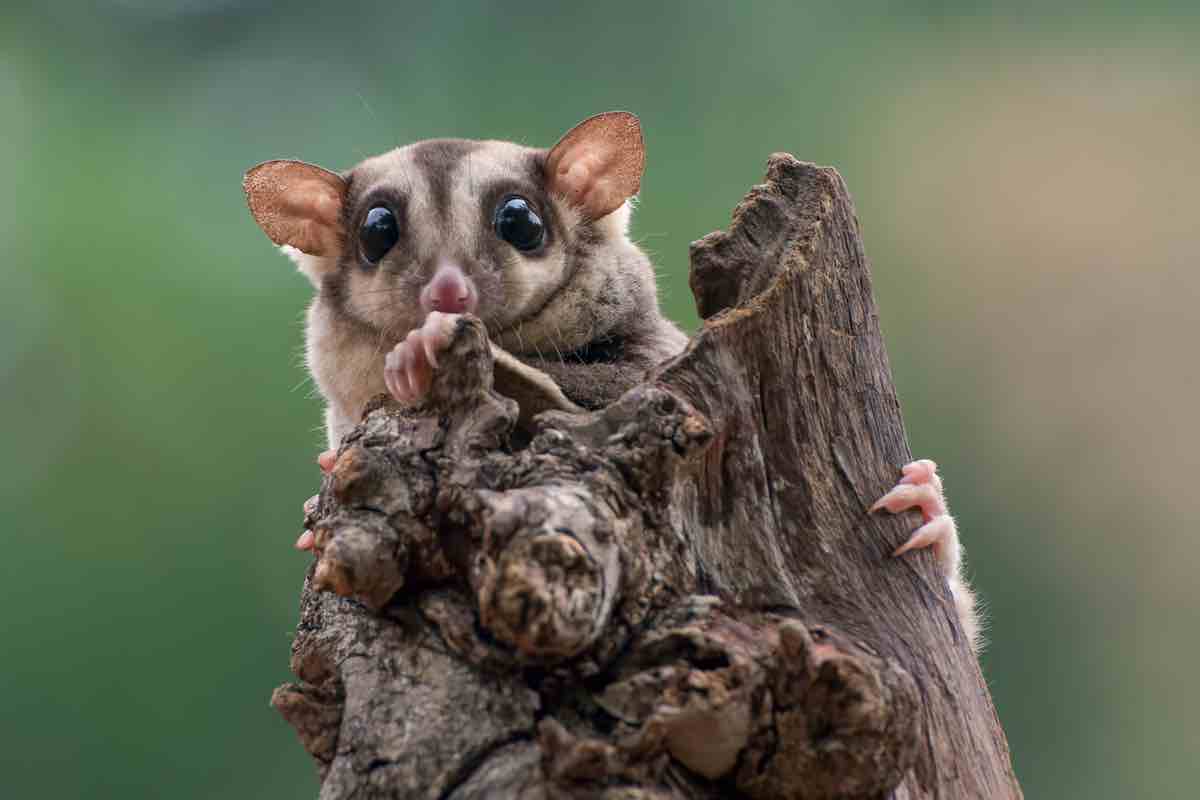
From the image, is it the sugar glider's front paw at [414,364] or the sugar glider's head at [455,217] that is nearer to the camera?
the sugar glider's front paw at [414,364]

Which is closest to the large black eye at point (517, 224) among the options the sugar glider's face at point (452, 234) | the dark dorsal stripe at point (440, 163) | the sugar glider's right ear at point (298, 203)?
the sugar glider's face at point (452, 234)

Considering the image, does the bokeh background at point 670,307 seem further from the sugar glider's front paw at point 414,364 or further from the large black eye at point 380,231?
the sugar glider's front paw at point 414,364

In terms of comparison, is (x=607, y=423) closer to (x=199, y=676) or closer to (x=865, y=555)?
(x=865, y=555)

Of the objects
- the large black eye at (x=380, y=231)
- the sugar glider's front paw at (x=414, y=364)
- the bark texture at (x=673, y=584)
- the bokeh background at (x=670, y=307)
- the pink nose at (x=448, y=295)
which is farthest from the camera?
the bokeh background at (x=670, y=307)

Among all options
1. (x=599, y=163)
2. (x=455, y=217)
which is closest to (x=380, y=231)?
(x=455, y=217)

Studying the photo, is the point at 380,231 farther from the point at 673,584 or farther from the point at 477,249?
the point at 673,584

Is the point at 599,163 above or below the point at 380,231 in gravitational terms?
above

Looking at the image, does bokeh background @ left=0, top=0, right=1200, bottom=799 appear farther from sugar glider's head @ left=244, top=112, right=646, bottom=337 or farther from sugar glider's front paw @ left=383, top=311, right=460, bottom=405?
sugar glider's front paw @ left=383, top=311, right=460, bottom=405

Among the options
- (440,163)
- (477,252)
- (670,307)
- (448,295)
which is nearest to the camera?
(448,295)
